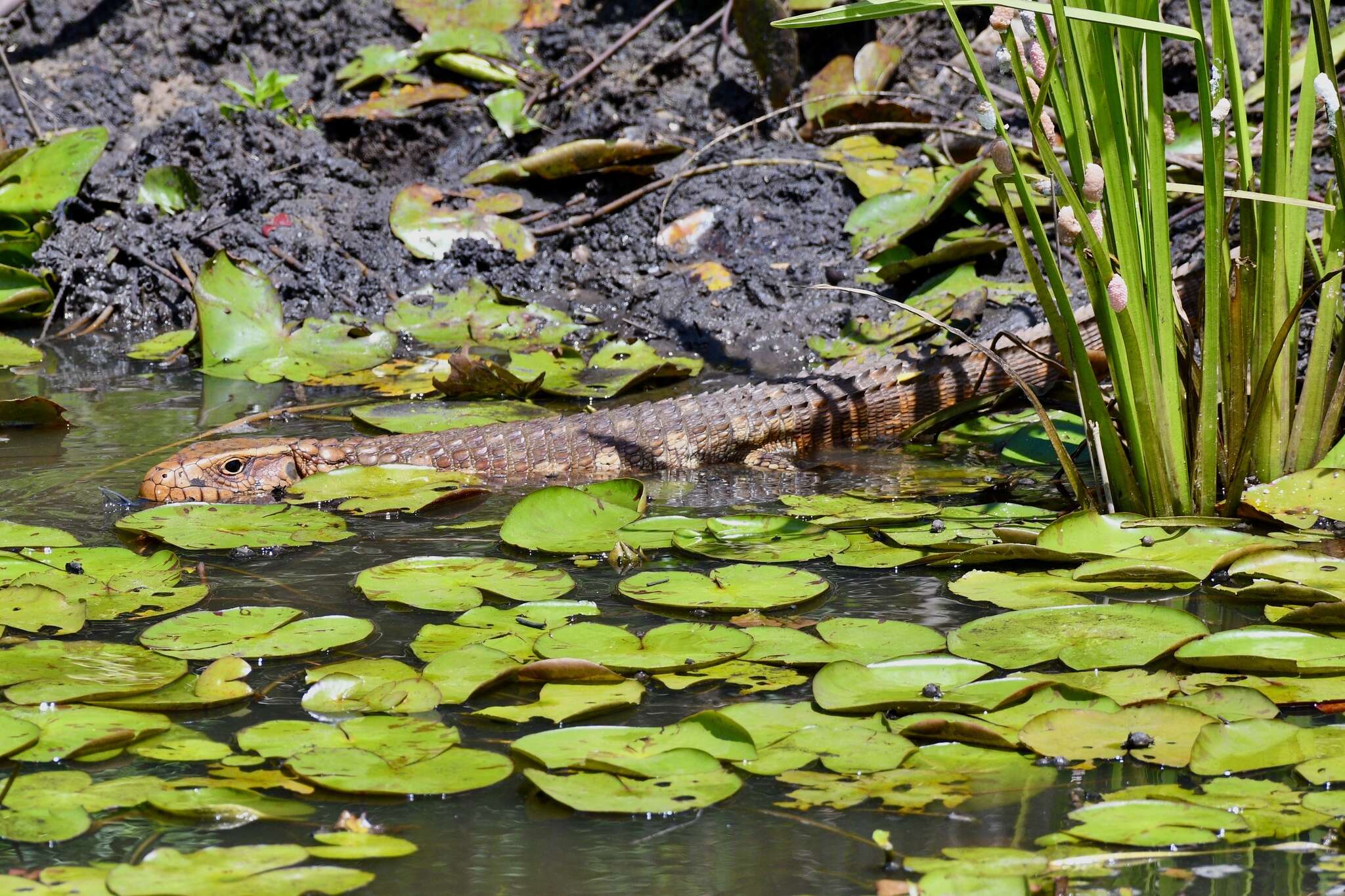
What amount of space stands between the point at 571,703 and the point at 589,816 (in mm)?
386

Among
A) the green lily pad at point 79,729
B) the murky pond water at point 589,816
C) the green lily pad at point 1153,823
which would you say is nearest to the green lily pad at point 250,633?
the murky pond water at point 589,816

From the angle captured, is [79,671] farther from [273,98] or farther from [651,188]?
[273,98]

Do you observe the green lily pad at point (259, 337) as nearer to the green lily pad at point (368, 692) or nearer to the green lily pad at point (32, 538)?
the green lily pad at point (32, 538)

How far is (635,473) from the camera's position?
15.5 feet

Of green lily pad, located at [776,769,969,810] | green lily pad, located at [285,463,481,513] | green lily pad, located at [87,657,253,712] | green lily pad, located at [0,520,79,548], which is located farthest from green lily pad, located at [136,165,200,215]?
green lily pad, located at [776,769,969,810]

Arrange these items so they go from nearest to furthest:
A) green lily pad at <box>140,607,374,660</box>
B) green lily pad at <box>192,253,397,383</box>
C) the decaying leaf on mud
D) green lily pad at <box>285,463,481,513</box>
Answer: green lily pad at <box>140,607,374,660</box>
green lily pad at <box>285,463,481,513</box>
green lily pad at <box>192,253,397,383</box>
the decaying leaf on mud

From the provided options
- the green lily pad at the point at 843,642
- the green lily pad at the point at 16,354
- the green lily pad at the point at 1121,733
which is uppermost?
the green lily pad at the point at 16,354

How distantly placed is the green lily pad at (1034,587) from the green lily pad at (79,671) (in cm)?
165

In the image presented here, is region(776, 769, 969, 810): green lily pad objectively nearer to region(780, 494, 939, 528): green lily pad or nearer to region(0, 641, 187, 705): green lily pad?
region(0, 641, 187, 705): green lily pad

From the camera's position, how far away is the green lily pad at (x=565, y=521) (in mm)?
3473

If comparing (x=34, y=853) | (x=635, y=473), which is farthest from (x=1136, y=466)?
(x=34, y=853)

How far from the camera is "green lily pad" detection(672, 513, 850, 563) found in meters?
3.34

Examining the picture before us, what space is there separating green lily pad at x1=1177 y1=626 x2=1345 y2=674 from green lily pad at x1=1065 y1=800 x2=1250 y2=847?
0.60 metres

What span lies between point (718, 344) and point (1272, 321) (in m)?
3.33
